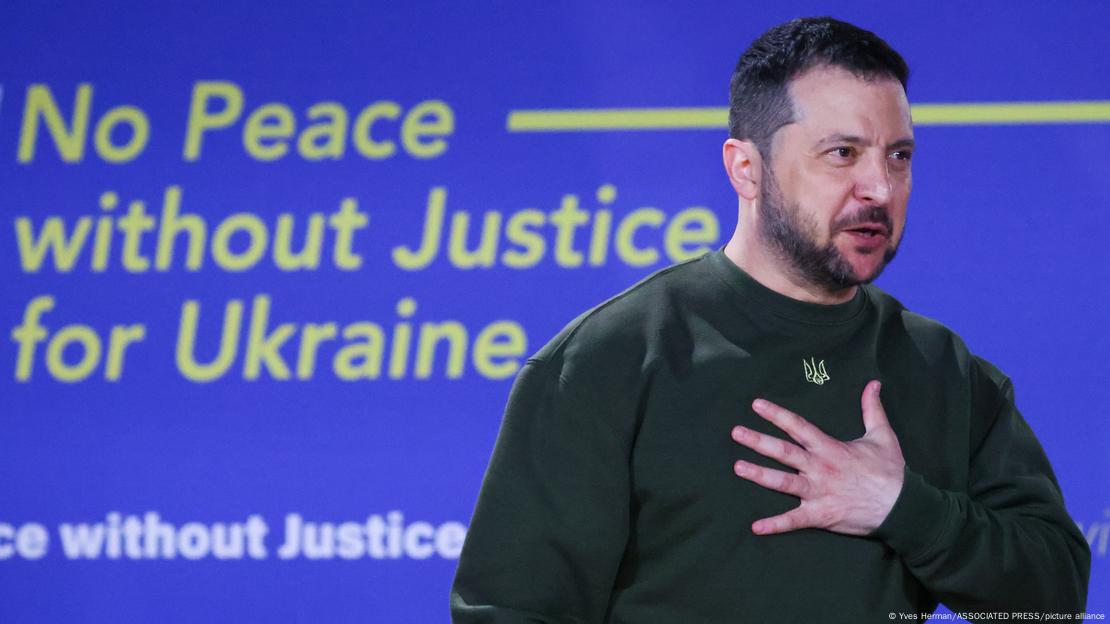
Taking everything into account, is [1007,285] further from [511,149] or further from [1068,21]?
[511,149]

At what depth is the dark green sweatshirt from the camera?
1.19 m

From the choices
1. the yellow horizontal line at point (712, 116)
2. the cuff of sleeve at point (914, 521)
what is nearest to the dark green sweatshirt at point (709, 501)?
the cuff of sleeve at point (914, 521)

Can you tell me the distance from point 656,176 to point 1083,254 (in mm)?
918

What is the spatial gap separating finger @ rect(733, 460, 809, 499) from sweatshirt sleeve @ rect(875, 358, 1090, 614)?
0.29 ft

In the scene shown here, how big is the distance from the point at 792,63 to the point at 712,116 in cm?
139

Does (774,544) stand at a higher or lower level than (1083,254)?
lower

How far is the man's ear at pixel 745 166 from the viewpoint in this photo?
1.33m

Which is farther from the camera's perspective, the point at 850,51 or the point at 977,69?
the point at 977,69

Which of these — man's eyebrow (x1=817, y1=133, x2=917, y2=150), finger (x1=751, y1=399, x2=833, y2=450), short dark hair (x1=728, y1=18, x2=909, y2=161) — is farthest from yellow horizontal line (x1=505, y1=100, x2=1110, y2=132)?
finger (x1=751, y1=399, x2=833, y2=450)

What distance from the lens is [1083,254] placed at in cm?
259

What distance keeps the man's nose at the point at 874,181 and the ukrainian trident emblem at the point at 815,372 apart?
0.58 feet

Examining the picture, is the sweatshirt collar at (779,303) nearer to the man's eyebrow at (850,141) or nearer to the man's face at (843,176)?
the man's face at (843,176)

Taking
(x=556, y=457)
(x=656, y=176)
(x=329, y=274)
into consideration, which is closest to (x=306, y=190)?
(x=329, y=274)

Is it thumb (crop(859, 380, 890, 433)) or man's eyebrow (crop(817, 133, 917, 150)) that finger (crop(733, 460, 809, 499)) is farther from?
man's eyebrow (crop(817, 133, 917, 150))
